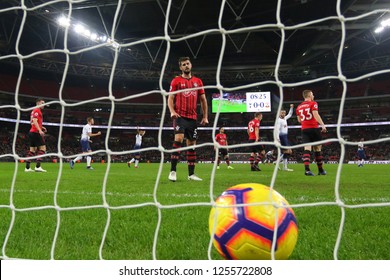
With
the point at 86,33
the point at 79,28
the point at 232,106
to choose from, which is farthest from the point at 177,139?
the point at 232,106

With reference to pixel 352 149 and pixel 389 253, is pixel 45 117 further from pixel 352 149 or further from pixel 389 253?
pixel 389 253

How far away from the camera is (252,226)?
5.73ft

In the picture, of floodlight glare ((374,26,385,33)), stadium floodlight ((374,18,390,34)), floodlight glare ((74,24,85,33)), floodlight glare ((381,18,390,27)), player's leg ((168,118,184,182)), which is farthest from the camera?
floodlight glare ((374,26,385,33))

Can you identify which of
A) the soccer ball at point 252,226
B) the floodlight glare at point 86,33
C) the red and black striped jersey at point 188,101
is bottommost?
the soccer ball at point 252,226

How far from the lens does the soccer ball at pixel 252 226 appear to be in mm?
1728

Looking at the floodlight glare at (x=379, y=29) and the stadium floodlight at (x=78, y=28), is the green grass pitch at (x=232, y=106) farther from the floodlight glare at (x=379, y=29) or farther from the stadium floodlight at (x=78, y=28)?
the stadium floodlight at (x=78, y=28)

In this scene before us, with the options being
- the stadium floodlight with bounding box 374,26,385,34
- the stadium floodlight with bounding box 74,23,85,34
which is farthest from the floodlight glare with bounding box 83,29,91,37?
the stadium floodlight with bounding box 374,26,385,34

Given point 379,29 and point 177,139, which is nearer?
point 177,139

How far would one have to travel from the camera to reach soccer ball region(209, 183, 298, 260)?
173cm

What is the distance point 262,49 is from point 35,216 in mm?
26786

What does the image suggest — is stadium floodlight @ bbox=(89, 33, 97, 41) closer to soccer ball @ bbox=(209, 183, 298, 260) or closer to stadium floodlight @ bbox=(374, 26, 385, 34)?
stadium floodlight @ bbox=(374, 26, 385, 34)

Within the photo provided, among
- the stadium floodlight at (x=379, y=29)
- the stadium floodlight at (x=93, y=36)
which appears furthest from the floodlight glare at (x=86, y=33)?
the stadium floodlight at (x=379, y=29)

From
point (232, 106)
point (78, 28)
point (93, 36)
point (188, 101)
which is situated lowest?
point (188, 101)

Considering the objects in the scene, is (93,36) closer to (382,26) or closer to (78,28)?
(78,28)
